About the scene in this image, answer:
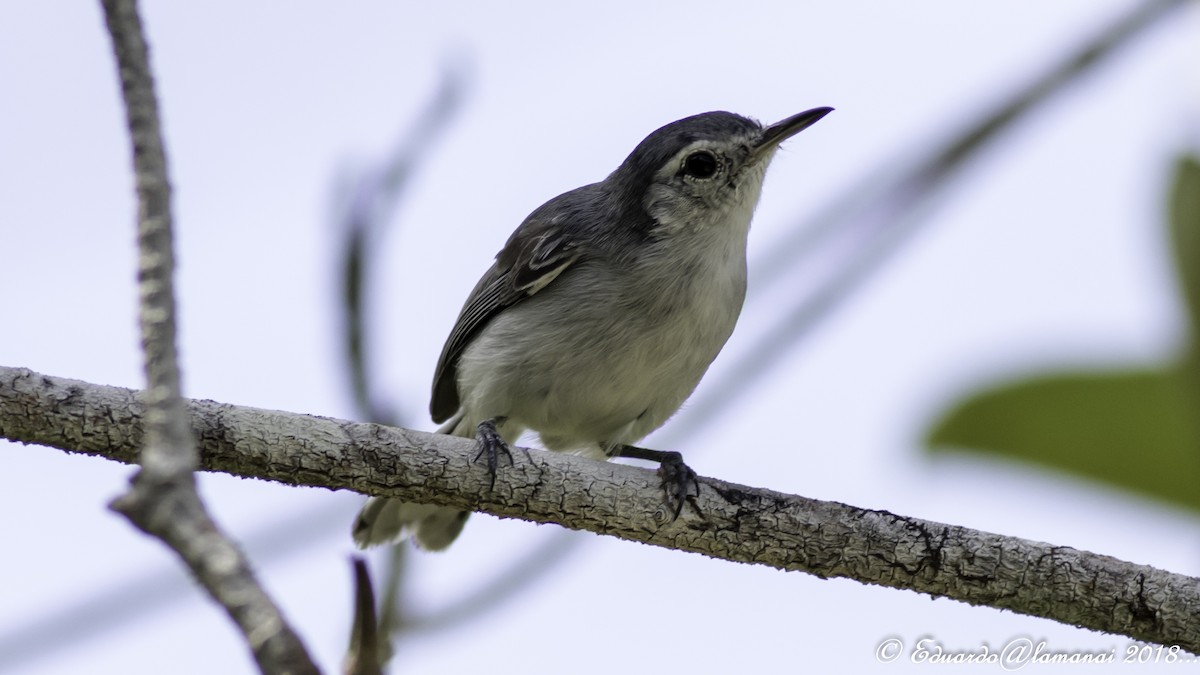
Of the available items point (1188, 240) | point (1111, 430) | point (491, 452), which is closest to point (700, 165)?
point (491, 452)

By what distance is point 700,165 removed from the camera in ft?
17.0

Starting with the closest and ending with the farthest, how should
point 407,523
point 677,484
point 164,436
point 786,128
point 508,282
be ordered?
point 164,436, point 677,484, point 407,523, point 786,128, point 508,282

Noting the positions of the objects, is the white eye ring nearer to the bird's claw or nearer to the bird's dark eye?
the bird's dark eye

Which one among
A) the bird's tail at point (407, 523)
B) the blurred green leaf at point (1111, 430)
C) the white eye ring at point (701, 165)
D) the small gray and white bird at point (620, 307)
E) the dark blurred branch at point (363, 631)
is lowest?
the dark blurred branch at point (363, 631)

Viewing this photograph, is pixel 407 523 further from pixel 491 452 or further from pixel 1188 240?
pixel 1188 240

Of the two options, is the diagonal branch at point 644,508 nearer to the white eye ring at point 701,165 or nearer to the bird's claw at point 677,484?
the bird's claw at point 677,484

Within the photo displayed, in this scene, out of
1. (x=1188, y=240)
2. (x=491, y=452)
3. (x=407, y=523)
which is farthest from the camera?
(x=407, y=523)

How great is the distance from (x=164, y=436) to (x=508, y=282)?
4.06 metres

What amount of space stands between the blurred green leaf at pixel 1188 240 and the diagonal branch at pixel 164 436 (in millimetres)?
1572

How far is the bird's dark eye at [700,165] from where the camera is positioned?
17.0 feet

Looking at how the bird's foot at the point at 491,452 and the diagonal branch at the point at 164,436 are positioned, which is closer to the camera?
the diagonal branch at the point at 164,436

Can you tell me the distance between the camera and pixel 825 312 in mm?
3295

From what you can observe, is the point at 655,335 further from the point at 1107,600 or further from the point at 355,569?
the point at 355,569

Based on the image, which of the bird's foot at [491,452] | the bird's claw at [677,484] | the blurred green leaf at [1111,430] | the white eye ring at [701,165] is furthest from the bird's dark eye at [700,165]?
the blurred green leaf at [1111,430]
